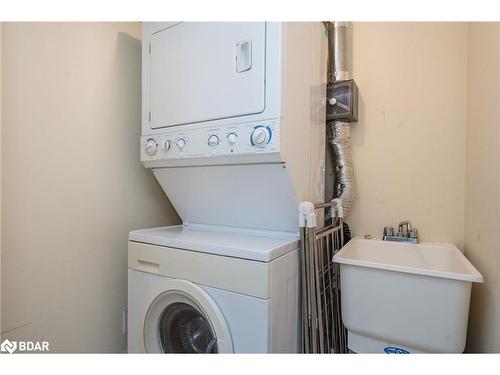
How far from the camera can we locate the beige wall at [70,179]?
1.17m

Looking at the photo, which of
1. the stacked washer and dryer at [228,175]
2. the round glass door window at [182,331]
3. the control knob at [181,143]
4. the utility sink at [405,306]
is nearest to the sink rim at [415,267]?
the utility sink at [405,306]

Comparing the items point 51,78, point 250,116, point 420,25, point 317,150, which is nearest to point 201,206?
point 250,116

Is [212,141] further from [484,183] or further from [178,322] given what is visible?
[484,183]

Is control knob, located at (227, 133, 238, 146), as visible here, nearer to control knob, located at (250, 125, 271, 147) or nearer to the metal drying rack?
control knob, located at (250, 125, 271, 147)

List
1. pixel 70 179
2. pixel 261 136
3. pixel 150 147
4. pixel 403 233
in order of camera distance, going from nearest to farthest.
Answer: pixel 261 136, pixel 70 179, pixel 150 147, pixel 403 233

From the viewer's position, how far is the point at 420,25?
1.74 metres

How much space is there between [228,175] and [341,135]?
0.89 metres

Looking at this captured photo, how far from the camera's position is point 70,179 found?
136 cm

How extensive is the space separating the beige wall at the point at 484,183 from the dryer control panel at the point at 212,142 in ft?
3.13

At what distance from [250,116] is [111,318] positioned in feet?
4.57

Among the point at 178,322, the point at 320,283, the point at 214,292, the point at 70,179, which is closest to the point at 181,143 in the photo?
the point at 70,179

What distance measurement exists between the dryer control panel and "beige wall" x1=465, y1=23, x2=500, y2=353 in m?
0.95

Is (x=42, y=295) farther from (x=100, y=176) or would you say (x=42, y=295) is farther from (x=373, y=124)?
(x=373, y=124)

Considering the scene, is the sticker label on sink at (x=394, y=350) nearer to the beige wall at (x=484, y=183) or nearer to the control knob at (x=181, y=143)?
the beige wall at (x=484, y=183)
